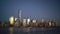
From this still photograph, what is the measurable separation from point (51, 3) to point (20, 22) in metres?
1.61

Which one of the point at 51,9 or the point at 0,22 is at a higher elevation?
the point at 51,9

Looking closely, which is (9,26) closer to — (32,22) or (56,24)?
(32,22)

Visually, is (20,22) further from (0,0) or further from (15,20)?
(0,0)

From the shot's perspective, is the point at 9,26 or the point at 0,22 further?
the point at 9,26

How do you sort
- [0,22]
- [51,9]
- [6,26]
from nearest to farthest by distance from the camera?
1. [0,22]
2. [6,26]
3. [51,9]

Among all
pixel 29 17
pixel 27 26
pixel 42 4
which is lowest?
pixel 27 26

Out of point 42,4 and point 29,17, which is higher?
point 42,4

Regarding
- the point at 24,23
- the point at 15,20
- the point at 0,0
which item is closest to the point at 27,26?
the point at 24,23

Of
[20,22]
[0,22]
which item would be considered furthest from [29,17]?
[0,22]

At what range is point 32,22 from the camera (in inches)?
249

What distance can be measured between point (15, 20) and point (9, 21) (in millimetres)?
271

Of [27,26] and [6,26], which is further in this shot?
[27,26]

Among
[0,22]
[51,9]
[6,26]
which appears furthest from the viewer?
[51,9]

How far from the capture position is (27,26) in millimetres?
6199
